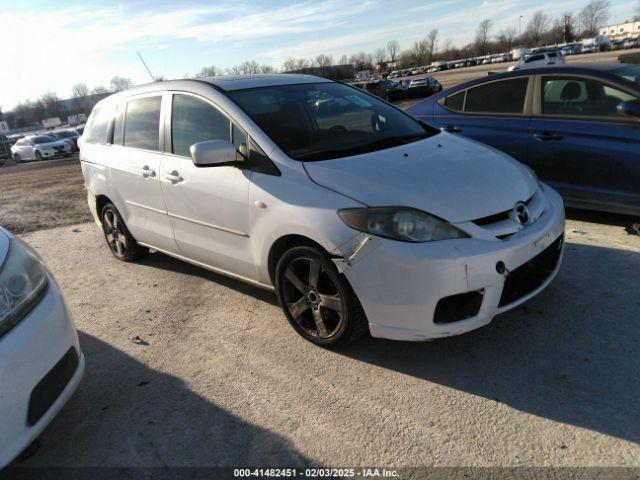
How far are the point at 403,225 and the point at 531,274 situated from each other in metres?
0.91

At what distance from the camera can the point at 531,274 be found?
300 cm

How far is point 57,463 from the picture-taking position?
2.53 meters

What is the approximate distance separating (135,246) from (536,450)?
13.8 feet

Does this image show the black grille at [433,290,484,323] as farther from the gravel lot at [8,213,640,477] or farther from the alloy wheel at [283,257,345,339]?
the alloy wheel at [283,257,345,339]

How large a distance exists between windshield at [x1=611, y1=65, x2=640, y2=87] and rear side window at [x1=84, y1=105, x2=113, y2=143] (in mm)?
4943

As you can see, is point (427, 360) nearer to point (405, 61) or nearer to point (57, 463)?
point (57, 463)

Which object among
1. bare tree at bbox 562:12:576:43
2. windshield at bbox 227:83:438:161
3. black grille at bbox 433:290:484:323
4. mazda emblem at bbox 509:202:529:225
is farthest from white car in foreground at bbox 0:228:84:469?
bare tree at bbox 562:12:576:43

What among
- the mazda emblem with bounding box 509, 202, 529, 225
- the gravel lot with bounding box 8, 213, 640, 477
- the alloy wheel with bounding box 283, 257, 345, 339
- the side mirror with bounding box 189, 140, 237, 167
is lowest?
the gravel lot with bounding box 8, 213, 640, 477

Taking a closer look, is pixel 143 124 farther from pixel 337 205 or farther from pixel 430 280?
pixel 430 280

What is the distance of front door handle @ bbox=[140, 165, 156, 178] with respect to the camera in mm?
4160

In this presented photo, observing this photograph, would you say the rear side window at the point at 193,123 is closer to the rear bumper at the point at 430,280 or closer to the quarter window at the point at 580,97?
the rear bumper at the point at 430,280

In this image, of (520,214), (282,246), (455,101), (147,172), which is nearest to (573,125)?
(455,101)

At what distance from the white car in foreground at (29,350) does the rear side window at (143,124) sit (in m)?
1.82

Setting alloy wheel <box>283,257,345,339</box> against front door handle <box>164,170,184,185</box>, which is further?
front door handle <box>164,170,184,185</box>
